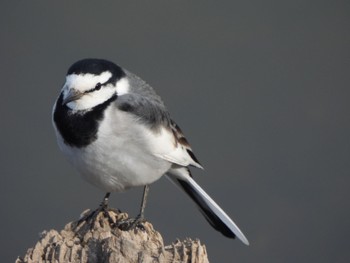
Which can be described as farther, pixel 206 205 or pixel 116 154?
pixel 206 205

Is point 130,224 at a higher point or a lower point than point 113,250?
higher

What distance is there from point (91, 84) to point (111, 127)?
0.25 metres

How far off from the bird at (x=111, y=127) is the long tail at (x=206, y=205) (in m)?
0.36

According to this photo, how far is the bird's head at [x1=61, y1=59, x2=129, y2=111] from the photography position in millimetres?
4730

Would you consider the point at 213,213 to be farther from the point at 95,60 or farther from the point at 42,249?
the point at 42,249

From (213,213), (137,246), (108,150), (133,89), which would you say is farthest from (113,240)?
(213,213)

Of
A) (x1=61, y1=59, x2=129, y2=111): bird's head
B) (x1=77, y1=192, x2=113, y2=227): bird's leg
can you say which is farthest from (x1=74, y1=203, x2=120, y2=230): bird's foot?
(x1=61, y1=59, x2=129, y2=111): bird's head

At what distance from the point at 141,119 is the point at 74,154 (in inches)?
16.5

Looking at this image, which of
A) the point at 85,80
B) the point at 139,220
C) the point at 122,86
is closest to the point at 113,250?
the point at 139,220

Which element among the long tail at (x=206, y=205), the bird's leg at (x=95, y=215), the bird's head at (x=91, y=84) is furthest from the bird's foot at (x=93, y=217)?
the long tail at (x=206, y=205)

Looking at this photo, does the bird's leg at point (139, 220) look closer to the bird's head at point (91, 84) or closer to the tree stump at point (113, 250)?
the tree stump at point (113, 250)

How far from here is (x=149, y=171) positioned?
5.05 m

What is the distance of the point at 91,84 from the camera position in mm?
4801

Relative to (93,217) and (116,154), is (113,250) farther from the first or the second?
(116,154)
